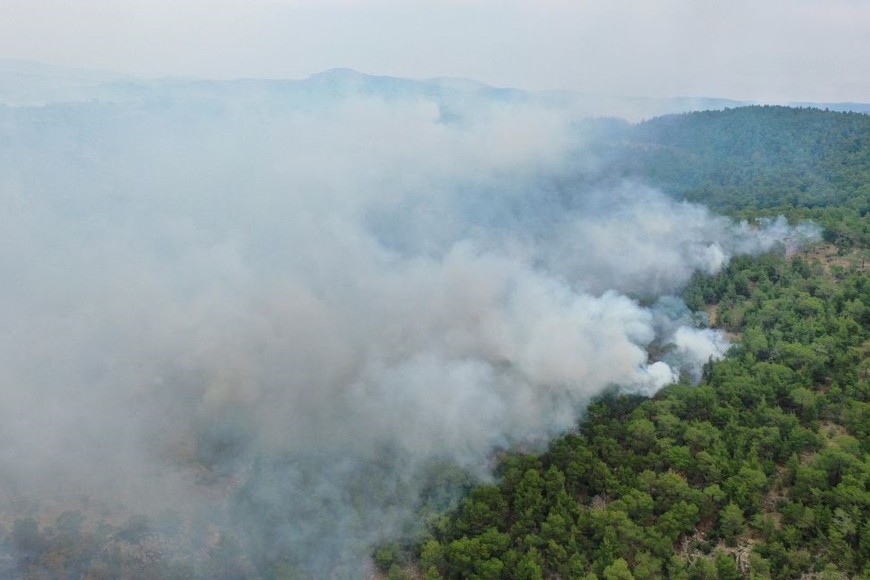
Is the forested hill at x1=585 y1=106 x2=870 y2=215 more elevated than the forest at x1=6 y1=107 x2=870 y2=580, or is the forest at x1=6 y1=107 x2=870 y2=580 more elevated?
the forested hill at x1=585 y1=106 x2=870 y2=215

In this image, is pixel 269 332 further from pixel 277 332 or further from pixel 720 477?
pixel 720 477

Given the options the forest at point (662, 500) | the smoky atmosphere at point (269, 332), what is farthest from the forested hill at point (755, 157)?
the forest at point (662, 500)

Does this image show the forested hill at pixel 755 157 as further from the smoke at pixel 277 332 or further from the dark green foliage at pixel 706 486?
the dark green foliage at pixel 706 486

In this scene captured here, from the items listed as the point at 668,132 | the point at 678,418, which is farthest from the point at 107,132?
the point at 668,132

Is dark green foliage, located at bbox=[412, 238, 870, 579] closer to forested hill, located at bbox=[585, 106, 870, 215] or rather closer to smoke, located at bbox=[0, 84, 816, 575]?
smoke, located at bbox=[0, 84, 816, 575]

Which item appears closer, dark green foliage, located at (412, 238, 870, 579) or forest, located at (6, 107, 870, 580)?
dark green foliage, located at (412, 238, 870, 579)

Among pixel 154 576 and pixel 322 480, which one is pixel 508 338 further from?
pixel 154 576

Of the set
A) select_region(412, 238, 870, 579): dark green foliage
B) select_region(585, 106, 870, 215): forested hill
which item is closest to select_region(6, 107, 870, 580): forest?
select_region(412, 238, 870, 579): dark green foliage
